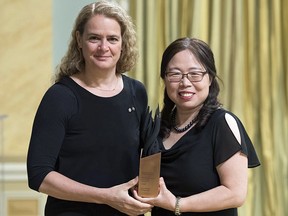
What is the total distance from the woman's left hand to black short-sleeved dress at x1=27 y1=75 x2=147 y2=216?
214 millimetres

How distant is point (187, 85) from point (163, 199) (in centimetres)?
44

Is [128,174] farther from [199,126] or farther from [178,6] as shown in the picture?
[178,6]

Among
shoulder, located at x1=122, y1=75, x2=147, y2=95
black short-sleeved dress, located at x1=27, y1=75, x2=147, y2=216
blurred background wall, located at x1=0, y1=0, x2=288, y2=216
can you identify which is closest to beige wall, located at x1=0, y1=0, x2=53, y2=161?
blurred background wall, located at x1=0, y1=0, x2=288, y2=216

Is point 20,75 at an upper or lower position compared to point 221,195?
upper

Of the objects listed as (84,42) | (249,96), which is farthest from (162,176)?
(249,96)

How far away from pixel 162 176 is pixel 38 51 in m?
Result: 2.29

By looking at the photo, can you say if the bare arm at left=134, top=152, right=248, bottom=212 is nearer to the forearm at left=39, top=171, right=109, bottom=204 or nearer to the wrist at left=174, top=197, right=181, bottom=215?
the wrist at left=174, top=197, right=181, bottom=215

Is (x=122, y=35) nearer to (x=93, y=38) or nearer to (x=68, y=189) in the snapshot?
(x=93, y=38)

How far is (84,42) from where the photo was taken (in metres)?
2.54

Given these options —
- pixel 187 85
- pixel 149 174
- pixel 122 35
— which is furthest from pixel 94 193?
pixel 122 35

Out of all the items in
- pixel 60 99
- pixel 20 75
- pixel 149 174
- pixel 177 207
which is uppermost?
pixel 20 75

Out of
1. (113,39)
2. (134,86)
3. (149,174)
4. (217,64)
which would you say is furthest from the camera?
(217,64)

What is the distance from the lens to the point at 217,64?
4.54 m

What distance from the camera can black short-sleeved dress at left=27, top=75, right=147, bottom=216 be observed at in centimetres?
242
